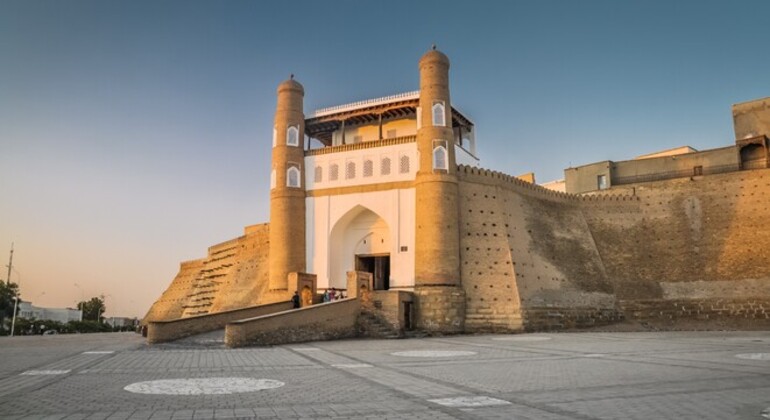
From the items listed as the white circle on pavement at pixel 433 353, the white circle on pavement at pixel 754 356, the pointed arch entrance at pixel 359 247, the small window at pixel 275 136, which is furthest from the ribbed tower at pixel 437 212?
the white circle on pavement at pixel 754 356

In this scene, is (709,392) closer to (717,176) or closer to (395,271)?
(395,271)

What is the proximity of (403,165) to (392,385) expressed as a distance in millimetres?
17143

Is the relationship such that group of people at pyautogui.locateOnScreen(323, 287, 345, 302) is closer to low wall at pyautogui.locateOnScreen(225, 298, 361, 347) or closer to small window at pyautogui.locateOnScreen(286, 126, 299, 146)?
low wall at pyautogui.locateOnScreen(225, 298, 361, 347)

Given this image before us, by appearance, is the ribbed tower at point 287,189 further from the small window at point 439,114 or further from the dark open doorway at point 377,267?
the small window at point 439,114

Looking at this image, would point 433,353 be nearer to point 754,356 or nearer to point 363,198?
point 754,356

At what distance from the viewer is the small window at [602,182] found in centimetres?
3136

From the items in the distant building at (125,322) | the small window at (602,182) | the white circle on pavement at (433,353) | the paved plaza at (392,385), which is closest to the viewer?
the paved plaza at (392,385)

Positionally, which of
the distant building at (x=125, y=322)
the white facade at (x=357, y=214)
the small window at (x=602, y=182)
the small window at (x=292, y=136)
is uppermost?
the small window at (x=292, y=136)

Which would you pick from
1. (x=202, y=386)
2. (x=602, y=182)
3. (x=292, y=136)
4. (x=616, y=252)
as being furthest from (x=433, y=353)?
(x=602, y=182)

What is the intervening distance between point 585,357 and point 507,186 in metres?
14.3

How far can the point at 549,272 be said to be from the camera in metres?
24.0

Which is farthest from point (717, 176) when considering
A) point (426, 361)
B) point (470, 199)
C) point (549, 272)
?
point (426, 361)

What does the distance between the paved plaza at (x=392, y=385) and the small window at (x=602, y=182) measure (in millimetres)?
20334

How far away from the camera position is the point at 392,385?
286 inches
